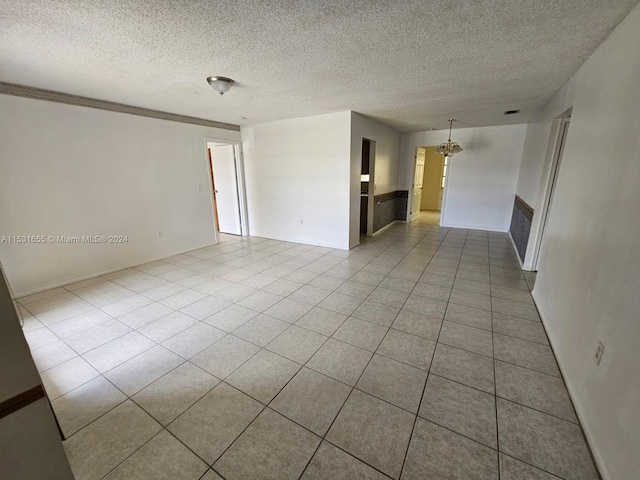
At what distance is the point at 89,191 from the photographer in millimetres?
3561

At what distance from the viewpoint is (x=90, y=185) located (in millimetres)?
3562

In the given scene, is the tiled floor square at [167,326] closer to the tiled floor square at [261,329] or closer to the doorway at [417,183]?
the tiled floor square at [261,329]

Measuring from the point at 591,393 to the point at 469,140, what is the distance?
5.92 meters

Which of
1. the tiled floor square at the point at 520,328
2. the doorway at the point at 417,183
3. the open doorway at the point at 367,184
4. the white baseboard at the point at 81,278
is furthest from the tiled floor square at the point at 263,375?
the doorway at the point at 417,183

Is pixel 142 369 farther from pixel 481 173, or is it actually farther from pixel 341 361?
pixel 481 173

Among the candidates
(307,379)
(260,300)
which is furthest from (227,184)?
(307,379)

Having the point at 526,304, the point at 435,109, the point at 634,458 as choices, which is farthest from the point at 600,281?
the point at 435,109

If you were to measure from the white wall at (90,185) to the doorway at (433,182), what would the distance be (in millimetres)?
7009

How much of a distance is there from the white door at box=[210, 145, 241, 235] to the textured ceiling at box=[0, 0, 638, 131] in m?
2.35

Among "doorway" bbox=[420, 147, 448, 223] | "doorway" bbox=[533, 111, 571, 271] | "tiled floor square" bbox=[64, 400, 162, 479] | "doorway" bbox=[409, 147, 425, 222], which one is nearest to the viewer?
"tiled floor square" bbox=[64, 400, 162, 479]

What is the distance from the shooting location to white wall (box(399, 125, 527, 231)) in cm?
574

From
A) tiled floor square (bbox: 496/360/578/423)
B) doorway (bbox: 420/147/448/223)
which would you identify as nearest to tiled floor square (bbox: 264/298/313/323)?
tiled floor square (bbox: 496/360/578/423)

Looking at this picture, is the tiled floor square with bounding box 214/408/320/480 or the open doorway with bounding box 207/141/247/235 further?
the open doorway with bounding box 207/141/247/235

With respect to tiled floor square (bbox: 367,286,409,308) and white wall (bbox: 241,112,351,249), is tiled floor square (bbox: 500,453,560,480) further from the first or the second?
white wall (bbox: 241,112,351,249)
